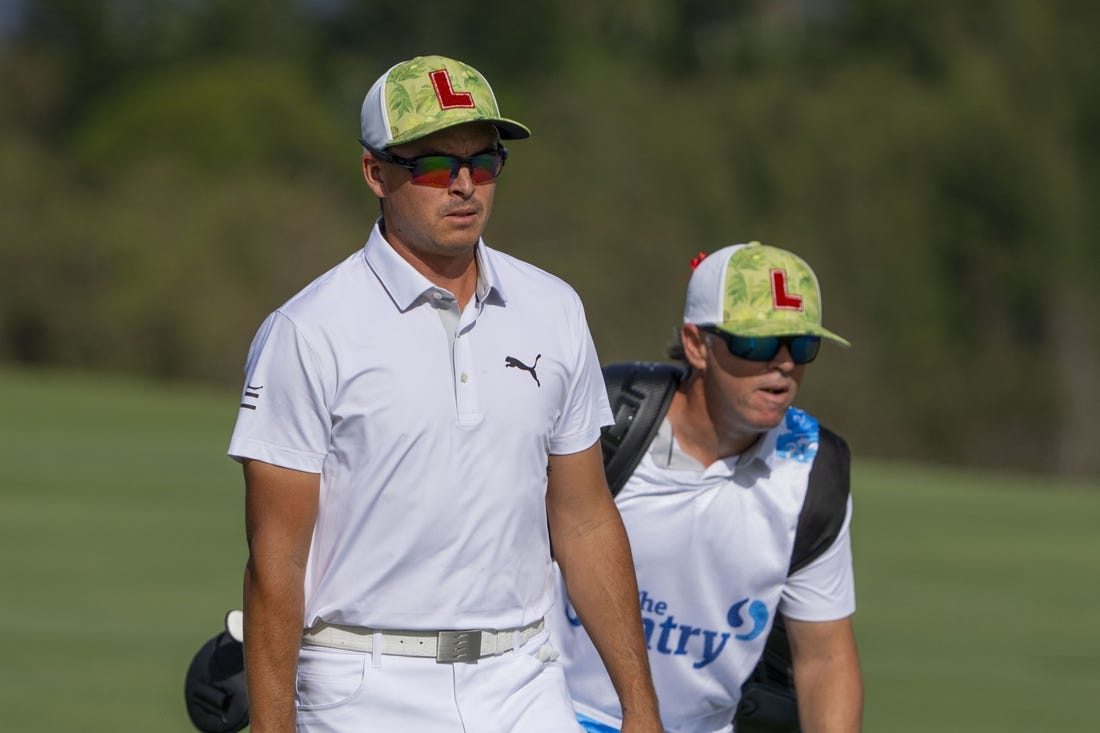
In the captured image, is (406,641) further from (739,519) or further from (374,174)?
(739,519)

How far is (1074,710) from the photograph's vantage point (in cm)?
951

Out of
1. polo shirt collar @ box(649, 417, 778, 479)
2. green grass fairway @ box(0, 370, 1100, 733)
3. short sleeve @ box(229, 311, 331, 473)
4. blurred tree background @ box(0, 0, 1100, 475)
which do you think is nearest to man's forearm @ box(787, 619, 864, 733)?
polo shirt collar @ box(649, 417, 778, 479)

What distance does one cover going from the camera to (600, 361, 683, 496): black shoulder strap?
538cm

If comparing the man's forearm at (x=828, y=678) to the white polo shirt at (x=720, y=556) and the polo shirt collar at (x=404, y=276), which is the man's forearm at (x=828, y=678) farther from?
the polo shirt collar at (x=404, y=276)

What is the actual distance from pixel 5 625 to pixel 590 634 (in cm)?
747

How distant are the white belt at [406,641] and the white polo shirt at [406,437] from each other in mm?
33

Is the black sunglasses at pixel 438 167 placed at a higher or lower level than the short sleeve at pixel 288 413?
higher

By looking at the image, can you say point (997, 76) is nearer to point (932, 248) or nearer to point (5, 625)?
point (932, 248)

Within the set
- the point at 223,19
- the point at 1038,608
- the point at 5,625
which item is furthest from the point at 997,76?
the point at 5,625

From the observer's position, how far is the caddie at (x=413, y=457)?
4.05 metres

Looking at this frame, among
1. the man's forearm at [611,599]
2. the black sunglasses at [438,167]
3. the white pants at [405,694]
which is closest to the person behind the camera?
the white pants at [405,694]

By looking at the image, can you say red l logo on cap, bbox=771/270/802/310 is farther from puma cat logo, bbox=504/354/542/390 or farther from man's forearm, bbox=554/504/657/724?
puma cat logo, bbox=504/354/542/390

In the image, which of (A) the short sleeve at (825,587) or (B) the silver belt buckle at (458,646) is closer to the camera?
(B) the silver belt buckle at (458,646)

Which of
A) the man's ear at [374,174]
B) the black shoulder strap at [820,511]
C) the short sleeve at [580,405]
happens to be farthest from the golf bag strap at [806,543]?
the man's ear at [374,174]
